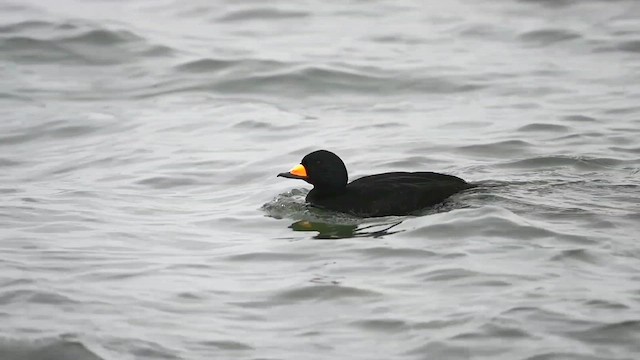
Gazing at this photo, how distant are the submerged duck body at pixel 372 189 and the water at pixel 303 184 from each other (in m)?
0.15

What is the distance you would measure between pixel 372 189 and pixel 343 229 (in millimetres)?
441

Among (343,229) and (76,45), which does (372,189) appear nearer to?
(343,229)

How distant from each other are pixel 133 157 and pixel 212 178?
44.2 inches

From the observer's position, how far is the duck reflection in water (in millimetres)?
9180

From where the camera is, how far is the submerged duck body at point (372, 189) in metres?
9.55

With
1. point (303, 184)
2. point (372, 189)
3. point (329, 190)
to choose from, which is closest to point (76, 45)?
point (303, 184)

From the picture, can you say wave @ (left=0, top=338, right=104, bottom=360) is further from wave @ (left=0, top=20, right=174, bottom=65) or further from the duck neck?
wave @ (left=0, top=20, right=174, bottom=65)

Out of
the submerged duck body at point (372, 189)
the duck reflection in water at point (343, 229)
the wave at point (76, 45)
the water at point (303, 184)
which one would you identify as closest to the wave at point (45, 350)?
the water at point (303, 184)

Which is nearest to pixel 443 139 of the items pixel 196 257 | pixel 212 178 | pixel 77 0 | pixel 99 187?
pixel 212 178

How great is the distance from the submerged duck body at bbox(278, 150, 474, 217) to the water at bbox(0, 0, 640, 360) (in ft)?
0.49

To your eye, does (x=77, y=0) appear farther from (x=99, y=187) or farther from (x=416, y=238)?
(x=416, y=238)

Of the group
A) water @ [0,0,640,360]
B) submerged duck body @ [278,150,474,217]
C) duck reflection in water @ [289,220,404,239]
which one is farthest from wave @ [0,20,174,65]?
duck reflection in water @ [289,220,404,239]

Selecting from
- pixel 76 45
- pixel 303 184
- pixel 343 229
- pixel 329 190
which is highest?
pixel 76 45

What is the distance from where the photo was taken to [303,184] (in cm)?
1130
